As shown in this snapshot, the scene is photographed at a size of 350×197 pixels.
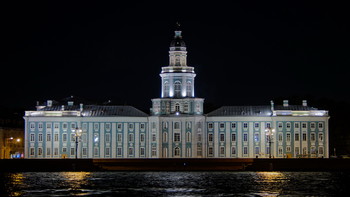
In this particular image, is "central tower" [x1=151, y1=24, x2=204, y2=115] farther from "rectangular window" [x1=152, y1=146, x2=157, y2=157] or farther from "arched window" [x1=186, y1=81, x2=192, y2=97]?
"rectangular window" [x1=152, y1=146, x2=157, y2=157]

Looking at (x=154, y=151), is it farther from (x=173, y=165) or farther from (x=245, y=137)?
(x=173, y=165)

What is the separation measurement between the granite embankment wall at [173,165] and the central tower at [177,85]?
764 inches

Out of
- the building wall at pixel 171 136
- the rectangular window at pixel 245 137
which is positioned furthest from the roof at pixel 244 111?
the rectangular window at pixel 245 137

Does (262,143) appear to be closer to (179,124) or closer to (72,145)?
(179,124)

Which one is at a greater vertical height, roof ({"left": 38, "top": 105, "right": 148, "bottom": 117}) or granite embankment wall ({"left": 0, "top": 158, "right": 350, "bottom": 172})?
roof ({"left": 38, "top": 105, "right": 148, "bottom": 117})

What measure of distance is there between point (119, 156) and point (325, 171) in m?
32.7

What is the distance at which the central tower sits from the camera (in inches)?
5418

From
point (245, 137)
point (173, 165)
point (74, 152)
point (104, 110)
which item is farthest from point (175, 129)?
point (173, 165)

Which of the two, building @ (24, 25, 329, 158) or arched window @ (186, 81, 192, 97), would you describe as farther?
arched window @ (186, 81, 192, 97)

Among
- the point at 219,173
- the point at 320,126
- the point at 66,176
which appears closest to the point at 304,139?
the point at 320,126

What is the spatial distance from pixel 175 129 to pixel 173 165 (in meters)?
19.9

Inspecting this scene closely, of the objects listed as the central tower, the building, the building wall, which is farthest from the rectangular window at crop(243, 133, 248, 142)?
the central tower

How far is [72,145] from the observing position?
13625 cm

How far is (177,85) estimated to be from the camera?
138625mm
